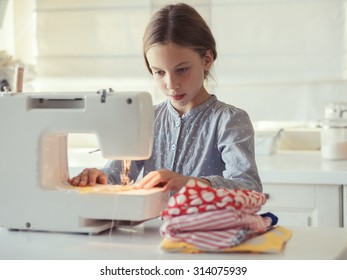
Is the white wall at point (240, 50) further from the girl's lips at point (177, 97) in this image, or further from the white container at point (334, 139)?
the girl's lips at point (177, 97)

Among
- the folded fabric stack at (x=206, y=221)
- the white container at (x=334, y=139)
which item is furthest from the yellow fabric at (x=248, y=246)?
the white container at (x=334, y=139)

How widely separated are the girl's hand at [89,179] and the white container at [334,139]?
126cm

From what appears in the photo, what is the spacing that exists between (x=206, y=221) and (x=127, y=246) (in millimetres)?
174

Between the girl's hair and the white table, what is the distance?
52 cm

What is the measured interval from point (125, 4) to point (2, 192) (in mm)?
1730

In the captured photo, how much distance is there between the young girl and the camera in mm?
1799

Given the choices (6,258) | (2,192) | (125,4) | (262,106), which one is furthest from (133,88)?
(6,258)

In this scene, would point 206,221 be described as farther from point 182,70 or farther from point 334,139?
point 334,139

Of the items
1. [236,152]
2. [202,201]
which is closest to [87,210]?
[202,201]

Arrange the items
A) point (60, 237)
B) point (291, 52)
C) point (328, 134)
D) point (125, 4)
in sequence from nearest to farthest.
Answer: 1. point (60, 237)
2. point (328, 134)
3. point (291, 52)
4. point (125, 4)

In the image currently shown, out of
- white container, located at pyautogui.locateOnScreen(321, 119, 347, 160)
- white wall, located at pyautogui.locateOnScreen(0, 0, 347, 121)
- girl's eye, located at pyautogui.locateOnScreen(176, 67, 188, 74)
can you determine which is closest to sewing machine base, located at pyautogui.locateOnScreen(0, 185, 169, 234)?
girl's eye, located at pyautogui.locateOnScreen(176, 67, 188, 74)

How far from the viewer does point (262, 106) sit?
2.99 meters

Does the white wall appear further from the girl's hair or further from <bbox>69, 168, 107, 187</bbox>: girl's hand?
<bbox>69, 168, 107, 187</bbox>: girl's hand
